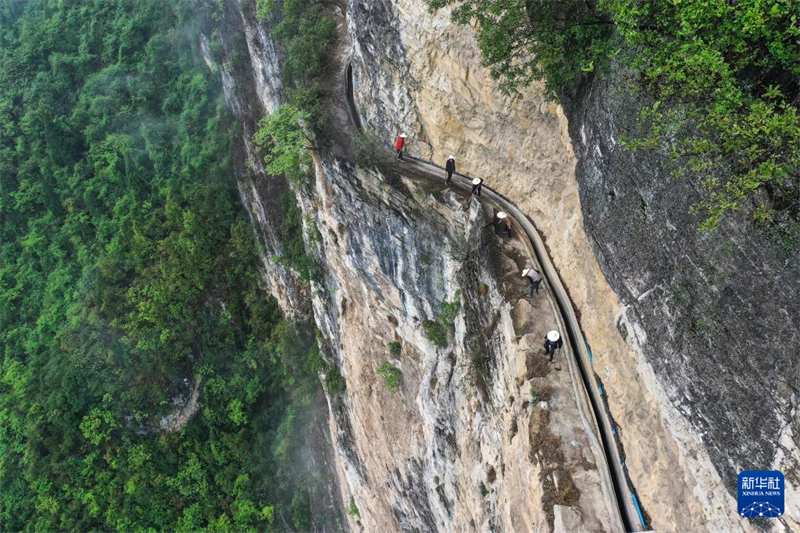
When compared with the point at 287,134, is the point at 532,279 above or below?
below

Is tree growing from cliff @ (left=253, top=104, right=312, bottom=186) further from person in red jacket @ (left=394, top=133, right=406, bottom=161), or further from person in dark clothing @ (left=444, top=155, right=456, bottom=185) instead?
person in dark clothing @ (left=444, top=155, right=456, bottom=185)

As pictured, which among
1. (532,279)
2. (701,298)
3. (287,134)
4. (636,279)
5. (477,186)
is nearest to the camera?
(701,298)

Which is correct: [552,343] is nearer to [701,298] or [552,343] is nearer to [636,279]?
[636,279]

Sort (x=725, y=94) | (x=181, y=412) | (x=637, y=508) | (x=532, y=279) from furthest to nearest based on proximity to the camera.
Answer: (x=181, y=412)
(x=532, y=279)
(x=637, y=508)
(x=725, y=94)

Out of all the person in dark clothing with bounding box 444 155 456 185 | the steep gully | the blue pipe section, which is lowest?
the blue pipe section

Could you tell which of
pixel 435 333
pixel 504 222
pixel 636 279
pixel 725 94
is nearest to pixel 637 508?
pixel 636 279

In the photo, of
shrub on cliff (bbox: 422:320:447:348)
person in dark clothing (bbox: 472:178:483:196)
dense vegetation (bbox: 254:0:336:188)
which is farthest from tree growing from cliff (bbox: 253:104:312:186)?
shrub on cliff (bbox: 422:320:447:348)

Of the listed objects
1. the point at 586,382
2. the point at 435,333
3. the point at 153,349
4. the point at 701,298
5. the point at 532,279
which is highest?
the point at 153,349
